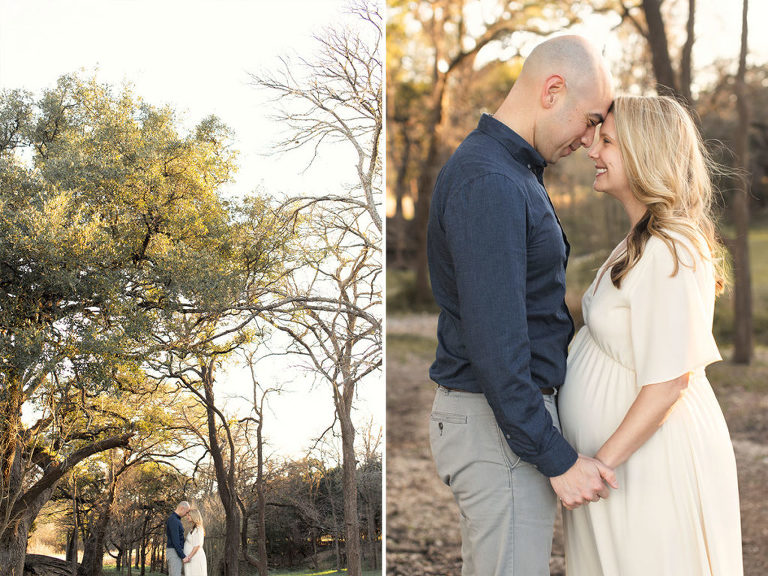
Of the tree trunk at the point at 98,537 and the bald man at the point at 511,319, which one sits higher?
the bald man at the point at 511,319

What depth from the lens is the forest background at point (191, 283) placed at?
1.98 metres

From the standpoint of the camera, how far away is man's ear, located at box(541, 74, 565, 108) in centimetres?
140

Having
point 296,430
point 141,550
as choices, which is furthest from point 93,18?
point 141,550

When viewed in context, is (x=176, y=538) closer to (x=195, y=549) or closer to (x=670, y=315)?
(x=195, y=549)

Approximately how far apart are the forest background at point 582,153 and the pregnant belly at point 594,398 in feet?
7.70

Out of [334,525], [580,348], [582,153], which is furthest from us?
[582,153]

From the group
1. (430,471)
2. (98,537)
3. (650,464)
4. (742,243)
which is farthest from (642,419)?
(742,243)

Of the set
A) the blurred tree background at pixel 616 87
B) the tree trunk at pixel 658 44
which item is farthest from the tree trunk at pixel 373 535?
the tree trunk at pixel 658 44

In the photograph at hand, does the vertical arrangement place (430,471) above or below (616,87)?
below

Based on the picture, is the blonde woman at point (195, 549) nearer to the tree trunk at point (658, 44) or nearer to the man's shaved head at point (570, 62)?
the man's shaved head at point (570, 62)

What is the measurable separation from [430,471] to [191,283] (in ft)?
11.2

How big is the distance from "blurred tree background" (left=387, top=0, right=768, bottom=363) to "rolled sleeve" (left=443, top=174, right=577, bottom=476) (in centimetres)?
377

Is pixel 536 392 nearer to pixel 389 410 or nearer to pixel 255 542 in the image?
pixel 255 542

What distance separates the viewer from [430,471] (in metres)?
5.15
